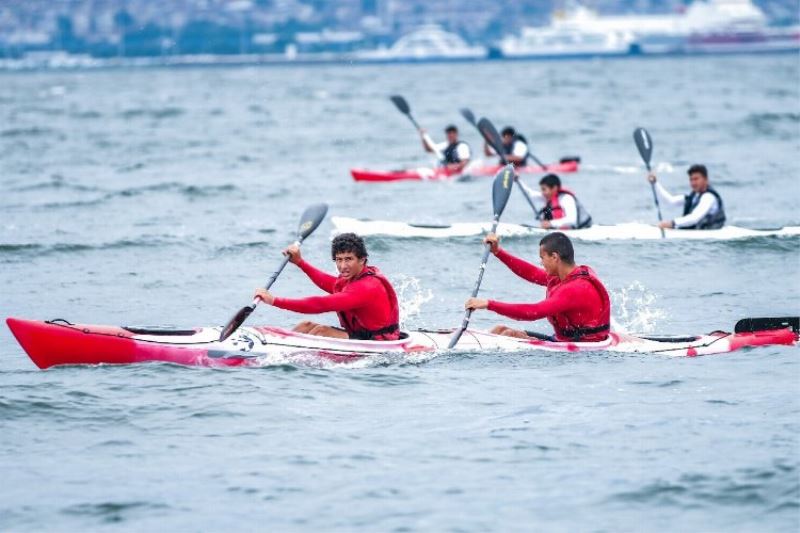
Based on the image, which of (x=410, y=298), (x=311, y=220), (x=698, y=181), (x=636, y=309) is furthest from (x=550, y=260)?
(x=698, y=181)

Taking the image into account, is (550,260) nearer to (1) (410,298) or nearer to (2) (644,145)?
(1) (410,298)

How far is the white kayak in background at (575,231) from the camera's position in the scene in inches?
715

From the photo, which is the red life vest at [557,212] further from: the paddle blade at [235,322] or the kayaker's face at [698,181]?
the paddle blade at [235,322]

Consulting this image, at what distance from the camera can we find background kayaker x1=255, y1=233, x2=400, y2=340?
11.5 meters

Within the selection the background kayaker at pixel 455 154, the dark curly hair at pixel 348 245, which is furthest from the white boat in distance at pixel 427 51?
the dark curly hair at pixel 348 245

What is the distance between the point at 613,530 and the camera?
8547mm

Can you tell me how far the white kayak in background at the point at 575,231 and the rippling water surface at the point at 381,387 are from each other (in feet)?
0.56

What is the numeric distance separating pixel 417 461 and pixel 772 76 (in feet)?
252

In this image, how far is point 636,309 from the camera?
16.0 meters

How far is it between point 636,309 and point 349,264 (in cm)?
537

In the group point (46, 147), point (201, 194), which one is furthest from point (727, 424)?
point (46, 147)

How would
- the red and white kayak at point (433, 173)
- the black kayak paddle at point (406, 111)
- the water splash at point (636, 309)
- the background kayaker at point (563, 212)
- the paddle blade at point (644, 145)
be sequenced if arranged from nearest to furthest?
1. the water splash at point (636, 309)
2. the background kayaker at point (563, 212)
3. the paddle blade at point (644, 145)
4. the black kayak paddle at point (406, 111)
5. the red and white kayak at point (433, 173)

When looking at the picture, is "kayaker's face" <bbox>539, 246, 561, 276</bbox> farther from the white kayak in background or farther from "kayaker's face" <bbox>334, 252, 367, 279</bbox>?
the white kayak in background

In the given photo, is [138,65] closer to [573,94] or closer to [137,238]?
[573,94]
